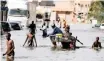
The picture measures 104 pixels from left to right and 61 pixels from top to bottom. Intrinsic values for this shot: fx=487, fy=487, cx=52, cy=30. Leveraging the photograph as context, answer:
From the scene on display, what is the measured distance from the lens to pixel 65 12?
348 feet

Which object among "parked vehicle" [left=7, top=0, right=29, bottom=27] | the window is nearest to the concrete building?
"parked vehicle" [left=7, top=0, right=29, bottom=27]

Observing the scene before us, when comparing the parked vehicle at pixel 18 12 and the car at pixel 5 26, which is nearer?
the car at pixel 5 26

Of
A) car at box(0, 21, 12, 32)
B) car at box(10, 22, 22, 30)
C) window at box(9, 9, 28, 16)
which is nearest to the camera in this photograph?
car at box(0, 21, 12, 32)

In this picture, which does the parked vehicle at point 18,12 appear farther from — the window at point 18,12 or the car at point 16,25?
the car at point 16,25

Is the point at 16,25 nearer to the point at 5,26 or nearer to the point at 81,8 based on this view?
the point at 5,26

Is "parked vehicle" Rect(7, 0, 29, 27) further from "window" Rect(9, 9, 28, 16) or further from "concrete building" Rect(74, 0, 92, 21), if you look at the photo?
"concrete building" Rect(74, 0, 92, 21)

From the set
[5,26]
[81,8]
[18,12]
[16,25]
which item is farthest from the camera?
[81,8]

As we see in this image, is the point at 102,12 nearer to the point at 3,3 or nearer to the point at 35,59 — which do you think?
the point at 3,3

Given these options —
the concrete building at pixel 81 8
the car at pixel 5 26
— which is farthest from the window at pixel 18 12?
the concrete building at pixel 81 8

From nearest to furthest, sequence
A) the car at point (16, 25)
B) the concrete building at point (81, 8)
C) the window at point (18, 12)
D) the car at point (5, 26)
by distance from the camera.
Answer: the car at point (5, 26) → the car at point (16, 25) → the window at point (18, 12) → the concrete building at point (81, 8)

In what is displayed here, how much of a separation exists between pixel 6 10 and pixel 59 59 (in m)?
27.1

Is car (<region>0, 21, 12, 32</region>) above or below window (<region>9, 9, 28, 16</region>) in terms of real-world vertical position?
below

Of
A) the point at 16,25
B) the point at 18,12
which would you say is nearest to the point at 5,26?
the point at 16,25

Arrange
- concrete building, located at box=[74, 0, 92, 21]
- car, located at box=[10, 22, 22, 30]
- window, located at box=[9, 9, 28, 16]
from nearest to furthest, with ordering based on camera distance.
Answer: car, located at box=[10, 22, 22, 30], window, located at box=[9, 9, 28, 16], concrete building, located at box=[74, 0, 92, 21]
